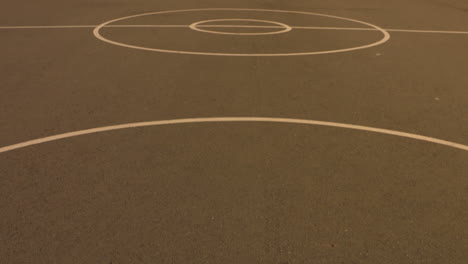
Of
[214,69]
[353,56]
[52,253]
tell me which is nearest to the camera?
[52,253]

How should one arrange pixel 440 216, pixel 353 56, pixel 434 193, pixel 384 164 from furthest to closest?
pixel 353 56
pixel 384 164
pixel 434 193
pixel 440 216

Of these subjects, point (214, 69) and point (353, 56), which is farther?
point (353, 56)

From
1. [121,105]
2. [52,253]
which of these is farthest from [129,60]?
[52,253]

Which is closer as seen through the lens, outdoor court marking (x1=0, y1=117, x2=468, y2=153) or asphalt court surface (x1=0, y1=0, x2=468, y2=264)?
asphalt court surface (x1=0, y1=0, x2=468, y2=264)

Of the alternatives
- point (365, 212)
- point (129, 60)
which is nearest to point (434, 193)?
point (365, 212)

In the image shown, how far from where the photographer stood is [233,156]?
544cm

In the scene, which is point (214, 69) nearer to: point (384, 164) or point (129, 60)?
point (129, 60)

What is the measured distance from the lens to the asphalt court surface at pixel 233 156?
4.00m

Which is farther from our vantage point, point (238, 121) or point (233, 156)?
point (238, 121)

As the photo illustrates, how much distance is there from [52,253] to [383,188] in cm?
284

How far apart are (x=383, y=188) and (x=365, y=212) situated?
50 centimetres

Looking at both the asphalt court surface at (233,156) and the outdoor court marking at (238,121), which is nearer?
the asphalt court surface at (233,156)

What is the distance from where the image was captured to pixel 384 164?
208 inches

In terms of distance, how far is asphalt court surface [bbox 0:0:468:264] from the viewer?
4.00m
